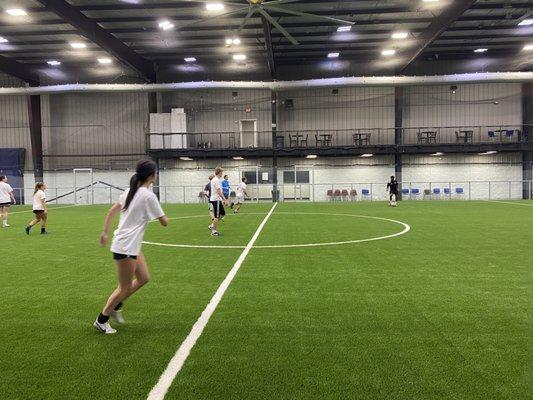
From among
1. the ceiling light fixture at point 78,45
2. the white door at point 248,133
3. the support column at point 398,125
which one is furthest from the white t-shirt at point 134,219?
the support column at point 398,125

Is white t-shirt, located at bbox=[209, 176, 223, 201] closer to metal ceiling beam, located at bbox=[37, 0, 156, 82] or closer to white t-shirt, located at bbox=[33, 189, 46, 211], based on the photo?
white t-shirt, located at bbox=[33, 189, 46, 211]

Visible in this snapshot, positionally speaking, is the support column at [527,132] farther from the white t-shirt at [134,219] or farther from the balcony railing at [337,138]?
the white t-shirt at [134,219]

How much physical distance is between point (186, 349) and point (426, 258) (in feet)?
21.3

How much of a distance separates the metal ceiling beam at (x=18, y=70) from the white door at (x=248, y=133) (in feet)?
64.2

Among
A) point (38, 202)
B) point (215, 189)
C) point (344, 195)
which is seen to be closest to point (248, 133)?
point (344, 195)

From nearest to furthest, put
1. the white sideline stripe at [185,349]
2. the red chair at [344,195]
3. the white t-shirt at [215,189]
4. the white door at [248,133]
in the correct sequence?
the white sideline stripe at [185,349], the white t-shirt at [215,189], the red chair at [344,195], the white door at [248,133]

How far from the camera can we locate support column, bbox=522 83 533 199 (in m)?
37.0

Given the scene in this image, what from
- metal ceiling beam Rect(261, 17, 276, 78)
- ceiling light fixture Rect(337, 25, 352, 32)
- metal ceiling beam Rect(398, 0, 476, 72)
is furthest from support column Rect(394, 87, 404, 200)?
metal ceiling beam Rect(261, 17, 276, 78)

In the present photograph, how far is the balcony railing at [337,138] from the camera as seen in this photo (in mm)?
37281

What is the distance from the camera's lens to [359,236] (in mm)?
12539

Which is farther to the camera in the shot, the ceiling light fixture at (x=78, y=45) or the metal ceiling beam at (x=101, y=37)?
the ceiling light fixture at (x=78, y=45)

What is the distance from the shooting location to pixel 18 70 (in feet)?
117

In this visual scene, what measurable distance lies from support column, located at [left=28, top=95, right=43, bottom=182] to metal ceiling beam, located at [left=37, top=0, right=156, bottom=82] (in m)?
10.7

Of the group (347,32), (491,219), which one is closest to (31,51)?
(347,32)
